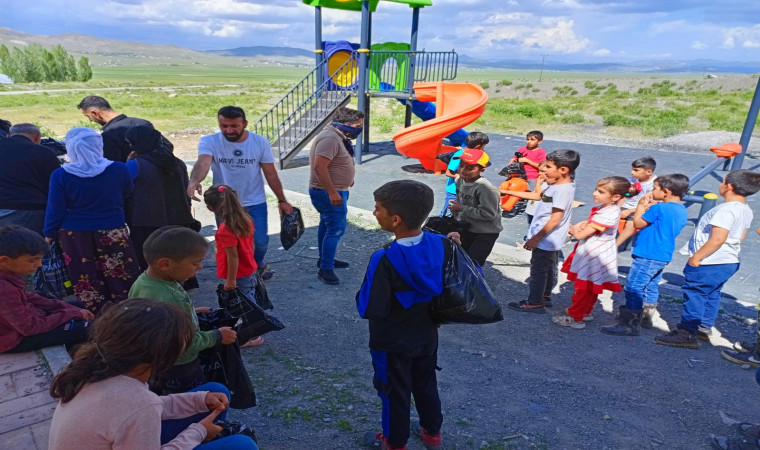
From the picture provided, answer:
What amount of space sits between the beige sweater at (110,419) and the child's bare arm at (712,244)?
12.4 ft

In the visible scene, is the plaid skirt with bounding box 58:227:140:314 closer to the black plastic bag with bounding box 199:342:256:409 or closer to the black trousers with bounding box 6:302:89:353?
the black trousers with bounding box 6:302:89:353

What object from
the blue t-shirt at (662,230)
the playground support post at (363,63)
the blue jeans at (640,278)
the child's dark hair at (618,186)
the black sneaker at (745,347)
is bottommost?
the black sneaker at (745,347)

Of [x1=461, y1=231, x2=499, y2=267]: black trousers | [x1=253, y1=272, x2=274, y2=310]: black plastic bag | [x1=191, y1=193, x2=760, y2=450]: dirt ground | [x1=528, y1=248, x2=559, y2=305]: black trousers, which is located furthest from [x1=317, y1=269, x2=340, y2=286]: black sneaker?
[x1=528, y1=248, x2=559, y2=305]: black trousers

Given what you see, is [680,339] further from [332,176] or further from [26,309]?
[26,309]

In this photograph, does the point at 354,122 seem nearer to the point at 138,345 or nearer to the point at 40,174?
the point at 40,174

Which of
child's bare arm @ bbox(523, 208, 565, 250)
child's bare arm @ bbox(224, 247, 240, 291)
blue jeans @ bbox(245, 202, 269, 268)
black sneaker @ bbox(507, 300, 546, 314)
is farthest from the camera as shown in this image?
black sneaker @ bbox(507, 300, 546, 314)

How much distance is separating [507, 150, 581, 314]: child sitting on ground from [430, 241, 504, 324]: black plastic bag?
72.5 inches

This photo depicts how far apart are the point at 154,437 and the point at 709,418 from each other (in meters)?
3.27

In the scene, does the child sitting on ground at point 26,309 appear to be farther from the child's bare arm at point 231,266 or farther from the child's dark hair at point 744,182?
the child's dark hair at point 744,182

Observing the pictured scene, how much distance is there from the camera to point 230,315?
8.80 ft

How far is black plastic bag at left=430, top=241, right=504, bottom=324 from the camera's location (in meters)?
2.39

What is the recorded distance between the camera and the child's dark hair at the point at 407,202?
2385mm

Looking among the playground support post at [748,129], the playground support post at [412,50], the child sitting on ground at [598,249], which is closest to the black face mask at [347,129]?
the child sitting on ground at [598,249]

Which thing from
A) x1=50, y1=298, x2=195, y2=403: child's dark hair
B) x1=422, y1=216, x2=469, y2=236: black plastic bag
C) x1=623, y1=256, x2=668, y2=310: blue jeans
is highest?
x1=50, y1=298, x2=195, y2=403: child's dark hair
